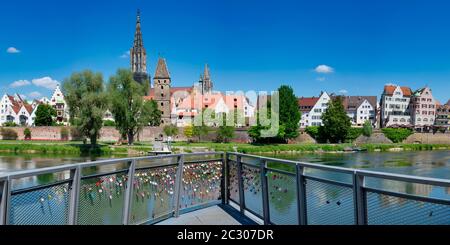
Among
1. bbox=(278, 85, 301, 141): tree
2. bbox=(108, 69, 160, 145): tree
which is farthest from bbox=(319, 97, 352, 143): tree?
bbox=(108, 69, 160, 145): tree

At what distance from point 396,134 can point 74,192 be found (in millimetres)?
77444

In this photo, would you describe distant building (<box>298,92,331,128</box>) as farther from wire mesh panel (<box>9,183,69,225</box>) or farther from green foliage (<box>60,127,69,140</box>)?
wire mesh panel (<box>9,183,69,225</box>)

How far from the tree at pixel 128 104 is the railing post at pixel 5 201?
48010 millimetres

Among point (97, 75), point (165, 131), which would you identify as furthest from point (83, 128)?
Answer: point (165, 131)

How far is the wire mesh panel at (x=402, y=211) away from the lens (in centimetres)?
294

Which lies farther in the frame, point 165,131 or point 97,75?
point 165,131

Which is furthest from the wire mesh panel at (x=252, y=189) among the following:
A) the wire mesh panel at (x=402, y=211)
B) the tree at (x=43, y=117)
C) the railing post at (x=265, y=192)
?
the tree at (x=43, y=117)

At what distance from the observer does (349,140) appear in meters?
71.6

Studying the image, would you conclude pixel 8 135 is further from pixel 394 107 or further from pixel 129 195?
pixel 394 107

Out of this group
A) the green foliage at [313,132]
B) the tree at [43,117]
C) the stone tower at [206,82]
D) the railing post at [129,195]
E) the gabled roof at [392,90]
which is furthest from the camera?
the stone tower at [206,82]

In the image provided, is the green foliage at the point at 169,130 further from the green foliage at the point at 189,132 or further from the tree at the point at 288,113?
→ the tree at the point at 288,113
